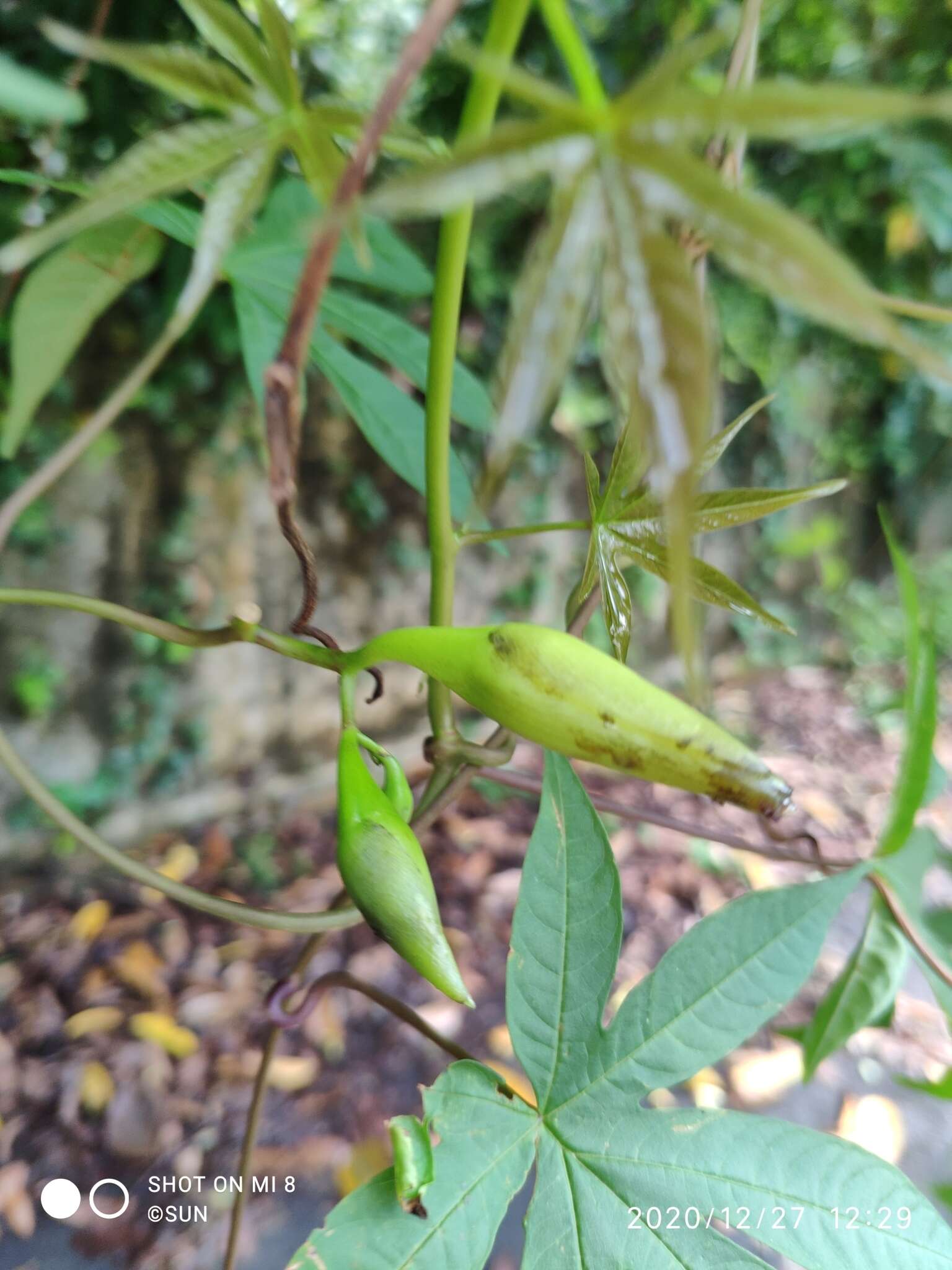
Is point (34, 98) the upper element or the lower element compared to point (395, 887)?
upper

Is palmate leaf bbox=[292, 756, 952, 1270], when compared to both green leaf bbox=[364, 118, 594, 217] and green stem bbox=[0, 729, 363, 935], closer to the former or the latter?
green stem bbox=[0, 729, 363, 935]

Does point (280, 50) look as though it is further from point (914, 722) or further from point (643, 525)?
point (914, 722)

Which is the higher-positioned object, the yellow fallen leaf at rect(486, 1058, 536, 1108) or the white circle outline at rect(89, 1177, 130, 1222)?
the yellow fallen leaf at rect(486, 1058, 536, 1108)

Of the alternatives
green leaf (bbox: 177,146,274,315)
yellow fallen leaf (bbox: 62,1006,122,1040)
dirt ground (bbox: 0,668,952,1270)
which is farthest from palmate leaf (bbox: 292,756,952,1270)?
yellow fallen leaf (bbox: 62,1006,122,1040)

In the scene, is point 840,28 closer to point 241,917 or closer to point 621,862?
point 621,862

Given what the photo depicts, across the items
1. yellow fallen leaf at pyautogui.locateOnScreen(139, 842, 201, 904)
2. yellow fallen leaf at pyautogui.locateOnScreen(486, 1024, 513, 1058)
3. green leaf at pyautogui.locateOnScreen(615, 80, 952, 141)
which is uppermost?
green leaf at pyautogui.locateOnScreen(615, 80, 952, 141)

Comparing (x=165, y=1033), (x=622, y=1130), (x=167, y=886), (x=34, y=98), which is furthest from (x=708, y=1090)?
(x=34, y=98)
